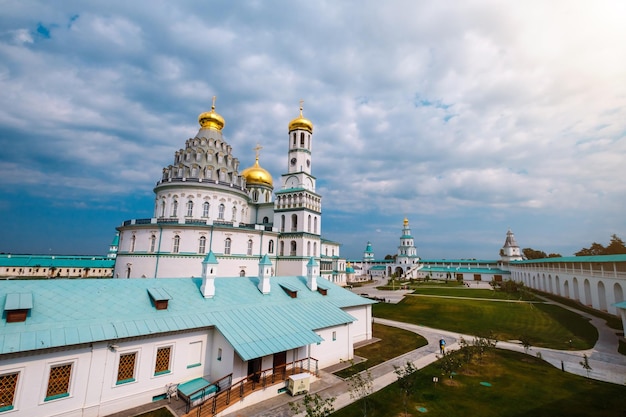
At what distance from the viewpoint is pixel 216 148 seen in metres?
45.2

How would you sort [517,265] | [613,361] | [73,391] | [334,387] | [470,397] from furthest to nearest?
[517,265], [613,361], [334,387], [470,397], [73,391]

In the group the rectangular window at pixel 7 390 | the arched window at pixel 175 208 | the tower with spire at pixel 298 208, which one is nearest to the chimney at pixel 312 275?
the rectangular window at pixel 7 390

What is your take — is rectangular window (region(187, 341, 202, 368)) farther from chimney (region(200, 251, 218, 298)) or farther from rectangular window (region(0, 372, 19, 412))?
rectangular window (region(0, 372, 19, 412))

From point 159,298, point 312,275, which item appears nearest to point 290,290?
point 312,275

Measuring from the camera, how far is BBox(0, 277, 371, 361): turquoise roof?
12047 millimetres

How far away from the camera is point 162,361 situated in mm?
14227

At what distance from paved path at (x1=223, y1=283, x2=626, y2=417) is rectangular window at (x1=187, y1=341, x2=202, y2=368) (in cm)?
344

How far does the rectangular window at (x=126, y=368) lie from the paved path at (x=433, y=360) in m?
4.70

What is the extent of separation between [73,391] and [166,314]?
14.3ft

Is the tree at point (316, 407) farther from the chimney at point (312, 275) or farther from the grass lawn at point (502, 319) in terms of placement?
the grass lawn at point (502, 319)

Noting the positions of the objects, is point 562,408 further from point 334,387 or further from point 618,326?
point 618,326

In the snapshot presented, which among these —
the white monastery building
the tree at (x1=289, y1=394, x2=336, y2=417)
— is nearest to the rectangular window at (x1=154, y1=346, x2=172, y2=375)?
the white monastery building

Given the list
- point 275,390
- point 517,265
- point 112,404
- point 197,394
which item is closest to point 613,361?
point 275,390

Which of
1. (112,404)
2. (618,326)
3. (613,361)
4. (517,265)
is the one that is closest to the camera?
(112,404)
